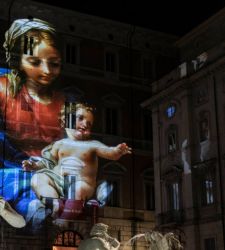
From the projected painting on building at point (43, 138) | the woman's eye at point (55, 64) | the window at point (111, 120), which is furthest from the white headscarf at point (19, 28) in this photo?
the window at point (111, 120)

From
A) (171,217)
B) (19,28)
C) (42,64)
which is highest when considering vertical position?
(19,28)

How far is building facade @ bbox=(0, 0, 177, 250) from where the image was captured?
2422cm

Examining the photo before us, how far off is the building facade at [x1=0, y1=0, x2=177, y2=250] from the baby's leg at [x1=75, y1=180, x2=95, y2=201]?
0.71 metres

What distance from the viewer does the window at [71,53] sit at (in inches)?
998

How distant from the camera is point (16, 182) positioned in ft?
73.3

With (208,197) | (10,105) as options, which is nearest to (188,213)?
(208,197)

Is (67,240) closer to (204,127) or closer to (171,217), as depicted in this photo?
(171,217)

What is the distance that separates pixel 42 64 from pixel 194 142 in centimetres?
733

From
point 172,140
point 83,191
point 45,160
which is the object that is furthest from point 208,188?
point 45,160

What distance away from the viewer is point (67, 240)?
23219mm

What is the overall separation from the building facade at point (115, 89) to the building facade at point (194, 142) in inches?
27.8

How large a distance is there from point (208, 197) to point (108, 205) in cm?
437

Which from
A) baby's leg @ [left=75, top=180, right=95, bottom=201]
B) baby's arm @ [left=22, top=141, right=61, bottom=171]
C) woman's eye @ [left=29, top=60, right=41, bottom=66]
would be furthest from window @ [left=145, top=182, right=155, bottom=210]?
woman's eye @ [left=29, top=60, right=41, bottom=66]

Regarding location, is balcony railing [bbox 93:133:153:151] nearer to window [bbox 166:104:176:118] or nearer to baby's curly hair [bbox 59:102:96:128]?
baby's curly hair [bbox 59:102:96:128]
